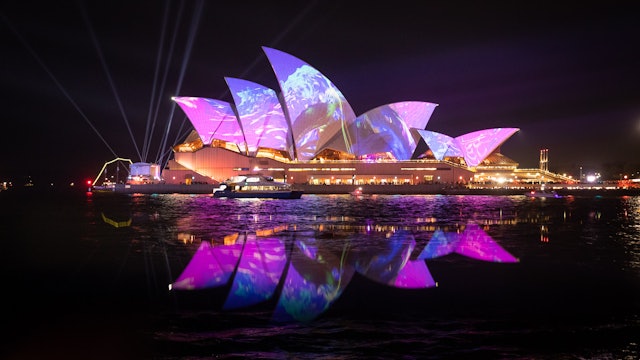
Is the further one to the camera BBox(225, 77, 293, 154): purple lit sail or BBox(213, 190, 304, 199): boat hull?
BBox(225, 77, 293, 154): purple lit sail

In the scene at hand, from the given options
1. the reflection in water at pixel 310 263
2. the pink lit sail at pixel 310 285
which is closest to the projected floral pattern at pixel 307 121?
the reflection in water at pixel 310 263

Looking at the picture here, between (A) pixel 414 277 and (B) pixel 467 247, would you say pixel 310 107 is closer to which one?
(B) pixel 467 247

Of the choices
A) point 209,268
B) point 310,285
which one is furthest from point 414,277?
point 209,268

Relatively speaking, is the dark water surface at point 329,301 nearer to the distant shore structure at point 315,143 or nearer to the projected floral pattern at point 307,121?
the projected floral pattern at point 307,121

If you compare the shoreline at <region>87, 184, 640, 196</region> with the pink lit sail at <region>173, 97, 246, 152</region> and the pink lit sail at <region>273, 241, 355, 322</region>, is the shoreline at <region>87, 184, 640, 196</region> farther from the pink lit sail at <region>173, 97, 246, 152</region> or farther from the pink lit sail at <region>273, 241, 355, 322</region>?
the pink lit sail at <region>273, 241, 355, 322</region>

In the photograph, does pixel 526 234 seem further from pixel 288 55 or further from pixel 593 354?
pixel 288 55

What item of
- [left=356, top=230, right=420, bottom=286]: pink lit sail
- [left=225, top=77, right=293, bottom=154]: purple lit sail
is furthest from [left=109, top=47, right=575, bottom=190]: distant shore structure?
[left=356, top=230, right=420, bottom=286]: pink lit sail
